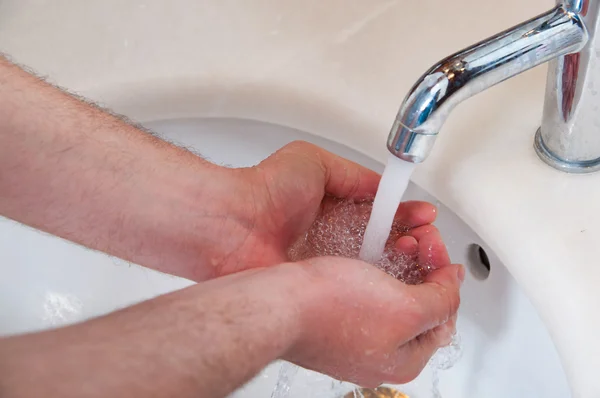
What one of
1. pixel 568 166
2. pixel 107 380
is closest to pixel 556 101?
pixel 568 166

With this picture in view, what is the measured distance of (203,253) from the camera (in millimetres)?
449

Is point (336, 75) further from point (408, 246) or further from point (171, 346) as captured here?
point (171, 346)

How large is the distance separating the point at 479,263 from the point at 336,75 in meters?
0.18

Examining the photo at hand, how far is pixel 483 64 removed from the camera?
1.04 ft

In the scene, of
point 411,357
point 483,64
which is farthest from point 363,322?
point 483,64

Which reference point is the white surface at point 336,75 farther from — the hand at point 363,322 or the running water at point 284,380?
the running water at point 284,380

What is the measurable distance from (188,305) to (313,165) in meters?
0.17

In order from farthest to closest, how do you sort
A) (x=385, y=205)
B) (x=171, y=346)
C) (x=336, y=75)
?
(x=336, y=75)
(x=385, y=205)
(x=171, y=346)

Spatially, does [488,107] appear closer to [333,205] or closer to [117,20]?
[333,205]

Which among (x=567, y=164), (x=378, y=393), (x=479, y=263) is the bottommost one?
(x=378, y=393)

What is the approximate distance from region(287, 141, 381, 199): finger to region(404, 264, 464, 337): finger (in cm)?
8

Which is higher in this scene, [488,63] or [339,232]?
[488,63]

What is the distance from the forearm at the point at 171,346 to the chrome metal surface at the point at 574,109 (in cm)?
19

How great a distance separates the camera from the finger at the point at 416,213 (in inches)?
17.4
